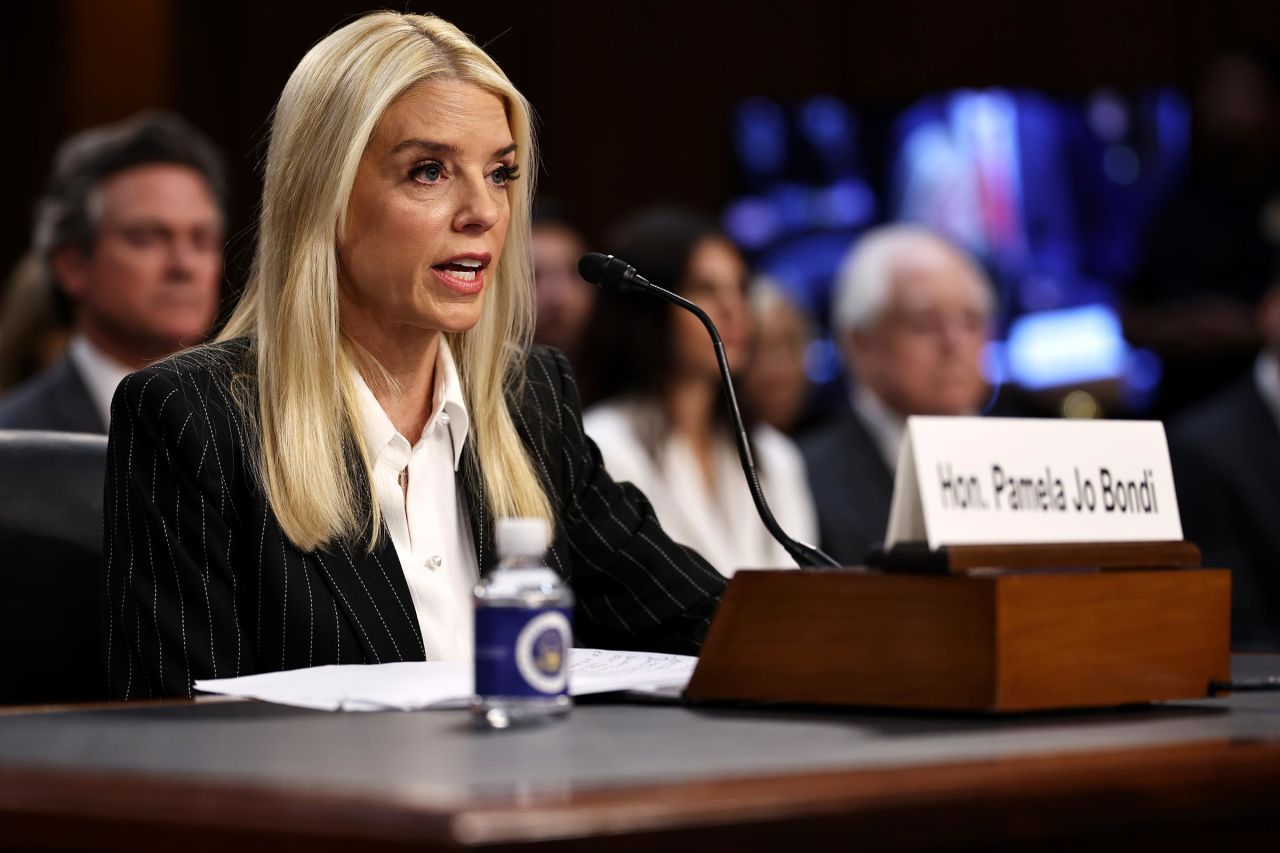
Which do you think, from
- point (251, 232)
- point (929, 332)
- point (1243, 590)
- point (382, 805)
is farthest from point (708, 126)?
point (382, 805)

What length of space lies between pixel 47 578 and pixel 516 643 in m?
0.82

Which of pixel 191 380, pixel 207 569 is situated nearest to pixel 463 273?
pixel 191 380

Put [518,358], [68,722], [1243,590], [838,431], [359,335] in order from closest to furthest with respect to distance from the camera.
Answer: [68,722], [359,335], [518,358], [1243,590], [838,431]

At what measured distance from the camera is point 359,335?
1.89 metres

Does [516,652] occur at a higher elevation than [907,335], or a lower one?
lower

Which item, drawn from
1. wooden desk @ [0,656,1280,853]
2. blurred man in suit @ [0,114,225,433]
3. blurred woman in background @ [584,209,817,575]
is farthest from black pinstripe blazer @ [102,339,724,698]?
blurred woman in background @ [584,209,817,575]

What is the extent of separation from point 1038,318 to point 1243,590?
219 centimetres

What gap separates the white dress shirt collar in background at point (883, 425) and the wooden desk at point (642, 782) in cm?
249

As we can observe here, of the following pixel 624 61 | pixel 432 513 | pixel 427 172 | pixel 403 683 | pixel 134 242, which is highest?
pixel 624 61

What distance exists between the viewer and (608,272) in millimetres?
1640

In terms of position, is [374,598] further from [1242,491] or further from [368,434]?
[1242,491]

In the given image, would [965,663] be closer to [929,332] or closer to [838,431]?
[838,431]

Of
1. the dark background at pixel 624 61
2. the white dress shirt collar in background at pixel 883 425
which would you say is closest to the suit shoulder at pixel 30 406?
the white dress shirt collar in background at pixel 883 425

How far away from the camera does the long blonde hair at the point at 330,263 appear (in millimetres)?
1738
